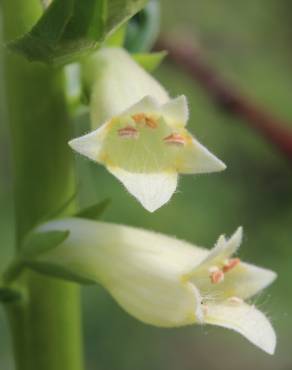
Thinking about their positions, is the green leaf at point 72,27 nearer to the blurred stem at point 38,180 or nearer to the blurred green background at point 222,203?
the blurred stem at point 38,180

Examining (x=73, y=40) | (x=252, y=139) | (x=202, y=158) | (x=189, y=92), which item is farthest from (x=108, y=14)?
(x=189, y=92)

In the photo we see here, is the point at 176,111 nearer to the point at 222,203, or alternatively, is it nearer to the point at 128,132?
the point at 128,132

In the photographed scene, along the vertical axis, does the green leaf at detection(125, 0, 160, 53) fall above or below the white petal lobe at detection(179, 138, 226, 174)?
above

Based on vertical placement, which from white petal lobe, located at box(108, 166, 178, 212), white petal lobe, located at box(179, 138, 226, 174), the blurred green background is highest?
white petal lobe, located at box(179, 138, 226, 174)

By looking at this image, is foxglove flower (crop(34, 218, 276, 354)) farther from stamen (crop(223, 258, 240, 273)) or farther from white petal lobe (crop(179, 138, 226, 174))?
white petal lobe (crop(179, 138, 226, 174))

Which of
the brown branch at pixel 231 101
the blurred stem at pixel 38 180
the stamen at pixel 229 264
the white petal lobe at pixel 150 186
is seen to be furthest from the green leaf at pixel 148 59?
the brown branch at pixel 231 101

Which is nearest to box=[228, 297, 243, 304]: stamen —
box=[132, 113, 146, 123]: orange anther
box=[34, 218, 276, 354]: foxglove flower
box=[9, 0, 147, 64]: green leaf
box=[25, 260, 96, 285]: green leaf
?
box=[34, 218, 276, 354]: foxglove flower

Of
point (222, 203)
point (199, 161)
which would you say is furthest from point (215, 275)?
point (222, 203)
